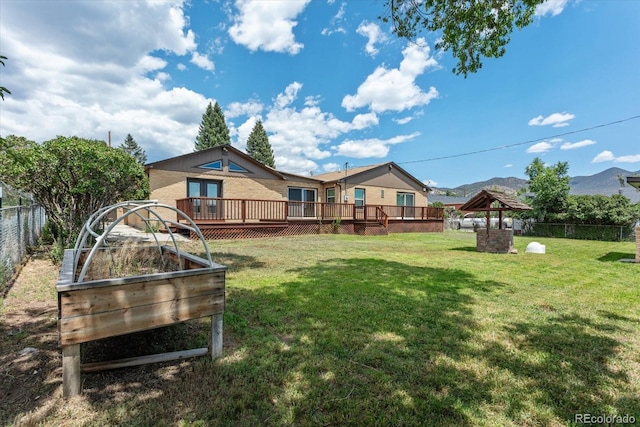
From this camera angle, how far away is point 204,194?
15.0 metres

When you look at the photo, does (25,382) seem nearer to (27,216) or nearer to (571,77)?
(27,216)

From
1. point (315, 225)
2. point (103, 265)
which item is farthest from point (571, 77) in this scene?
point (103, 265)

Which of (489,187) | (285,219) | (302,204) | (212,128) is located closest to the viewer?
(285,219)

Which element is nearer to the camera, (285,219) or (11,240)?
(11,240)

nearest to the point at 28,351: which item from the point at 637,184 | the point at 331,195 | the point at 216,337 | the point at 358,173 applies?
the point at 216,337

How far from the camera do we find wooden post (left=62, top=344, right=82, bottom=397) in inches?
76.0

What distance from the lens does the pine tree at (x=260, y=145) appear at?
1853 inches

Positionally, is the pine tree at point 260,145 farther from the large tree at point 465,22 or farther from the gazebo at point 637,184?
the gazebo at point 637,184

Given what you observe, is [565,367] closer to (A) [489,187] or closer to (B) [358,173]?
(B) [358,173]

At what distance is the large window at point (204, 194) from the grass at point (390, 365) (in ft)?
31.4

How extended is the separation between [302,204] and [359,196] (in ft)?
16.1

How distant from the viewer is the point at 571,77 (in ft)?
54.9

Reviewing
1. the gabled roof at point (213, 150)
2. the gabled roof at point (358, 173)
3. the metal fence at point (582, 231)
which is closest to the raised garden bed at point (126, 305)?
the gabled roof at point (213, 150)

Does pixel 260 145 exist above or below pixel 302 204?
above
